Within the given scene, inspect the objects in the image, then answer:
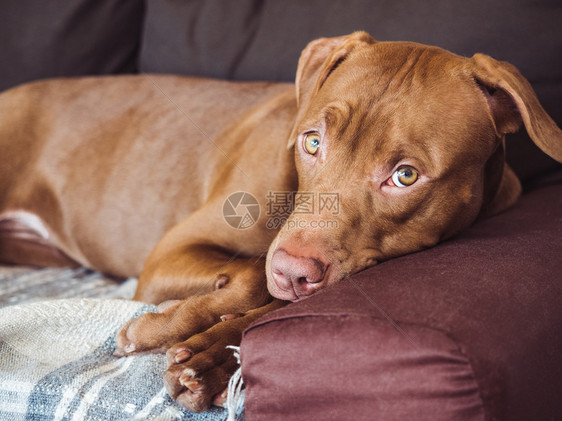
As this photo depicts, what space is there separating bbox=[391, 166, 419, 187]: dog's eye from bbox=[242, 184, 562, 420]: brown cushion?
341 millimetres

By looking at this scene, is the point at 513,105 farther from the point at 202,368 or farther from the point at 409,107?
the point at 202,368

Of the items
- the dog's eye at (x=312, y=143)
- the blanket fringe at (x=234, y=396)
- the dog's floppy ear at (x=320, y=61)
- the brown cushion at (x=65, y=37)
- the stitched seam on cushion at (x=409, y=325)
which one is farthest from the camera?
the brown cushion at (x=65, y=37)

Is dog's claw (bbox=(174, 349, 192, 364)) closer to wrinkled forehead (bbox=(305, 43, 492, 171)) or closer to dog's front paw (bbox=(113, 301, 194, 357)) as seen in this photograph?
dog's front paw (bbox=(113, 301, 194, 357))

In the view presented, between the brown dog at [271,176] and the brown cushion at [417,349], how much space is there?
25 centimetres

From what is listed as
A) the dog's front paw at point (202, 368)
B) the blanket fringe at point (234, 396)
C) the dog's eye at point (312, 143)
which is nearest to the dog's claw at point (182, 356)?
the dog's front paw at point (202, 368)

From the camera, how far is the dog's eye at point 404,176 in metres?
1.76

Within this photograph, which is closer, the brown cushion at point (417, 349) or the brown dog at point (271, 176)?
the brown cushion at point (417, 349)

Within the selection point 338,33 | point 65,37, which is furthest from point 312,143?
point 65,37

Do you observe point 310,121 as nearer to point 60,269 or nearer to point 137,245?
point 137,245

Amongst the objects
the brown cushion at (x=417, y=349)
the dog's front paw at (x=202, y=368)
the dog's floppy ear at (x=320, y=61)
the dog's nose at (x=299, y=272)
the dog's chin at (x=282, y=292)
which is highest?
the dog's floppy ear at (x=320, y=61)

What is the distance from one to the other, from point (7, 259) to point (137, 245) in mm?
834

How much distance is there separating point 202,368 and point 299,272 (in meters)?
0.37

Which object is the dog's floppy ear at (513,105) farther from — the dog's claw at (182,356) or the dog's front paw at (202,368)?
the dog's claw at (182,356)

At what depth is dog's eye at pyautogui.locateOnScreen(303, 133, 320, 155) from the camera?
1930 millimetres
